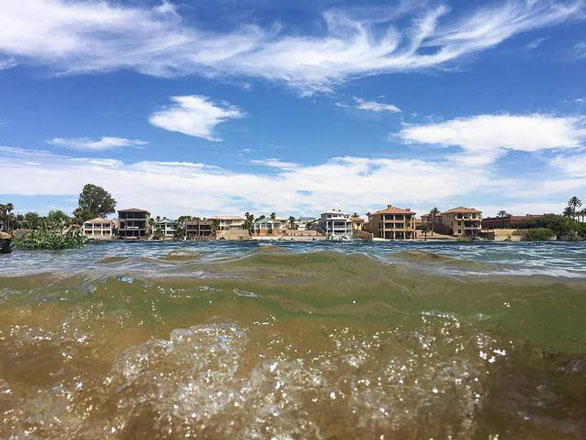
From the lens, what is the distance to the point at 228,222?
16225 cm

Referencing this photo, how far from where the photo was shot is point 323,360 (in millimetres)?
4852

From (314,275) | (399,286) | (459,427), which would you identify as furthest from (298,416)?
(314,275)

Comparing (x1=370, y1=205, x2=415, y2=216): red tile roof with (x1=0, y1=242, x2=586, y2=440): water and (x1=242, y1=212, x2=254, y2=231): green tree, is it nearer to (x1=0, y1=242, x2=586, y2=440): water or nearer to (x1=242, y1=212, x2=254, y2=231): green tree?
(x1=242, y1=212, x2=254, y2=231): green tree

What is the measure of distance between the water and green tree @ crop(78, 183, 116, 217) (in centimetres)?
20215

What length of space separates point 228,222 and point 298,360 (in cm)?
15975

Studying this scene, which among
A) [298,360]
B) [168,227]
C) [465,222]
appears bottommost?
[298,360]

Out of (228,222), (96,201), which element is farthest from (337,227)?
(96,201)

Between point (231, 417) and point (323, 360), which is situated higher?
point (323, 360)

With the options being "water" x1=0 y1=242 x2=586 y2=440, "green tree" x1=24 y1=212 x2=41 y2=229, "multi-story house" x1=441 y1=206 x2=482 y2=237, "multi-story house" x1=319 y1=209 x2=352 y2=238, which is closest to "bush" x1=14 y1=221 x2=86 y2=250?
"water" x1=0 y1=242 x2=586 y2=440

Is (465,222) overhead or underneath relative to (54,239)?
overhead

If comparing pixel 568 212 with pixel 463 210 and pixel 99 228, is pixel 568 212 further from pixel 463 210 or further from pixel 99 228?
pixel 99 228

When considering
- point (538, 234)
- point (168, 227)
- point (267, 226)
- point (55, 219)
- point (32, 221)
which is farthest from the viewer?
point (168, 227)

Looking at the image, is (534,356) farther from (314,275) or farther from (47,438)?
(47,438)

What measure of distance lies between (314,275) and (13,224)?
5512 inches
